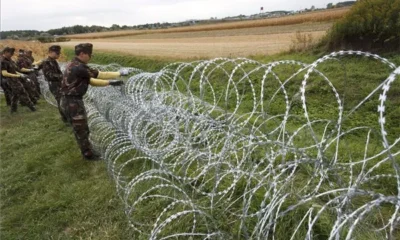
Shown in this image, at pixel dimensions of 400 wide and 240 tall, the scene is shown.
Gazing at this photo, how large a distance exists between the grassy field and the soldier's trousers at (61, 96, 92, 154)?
0.44 meters

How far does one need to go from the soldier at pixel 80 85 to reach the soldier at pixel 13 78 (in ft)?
18.4

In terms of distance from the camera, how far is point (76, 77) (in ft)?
21.4

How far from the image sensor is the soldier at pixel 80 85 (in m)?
6.42

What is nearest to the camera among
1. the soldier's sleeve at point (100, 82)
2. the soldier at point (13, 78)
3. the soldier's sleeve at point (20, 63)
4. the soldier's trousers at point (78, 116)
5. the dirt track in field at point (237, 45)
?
the soldier's sleeve at point (100, 82)

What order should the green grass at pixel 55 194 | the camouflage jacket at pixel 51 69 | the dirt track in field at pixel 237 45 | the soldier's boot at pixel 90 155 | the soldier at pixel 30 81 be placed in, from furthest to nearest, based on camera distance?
the dirt track in field at pixel 237 45 < the soldier at pixel 30 81 < the camouflage jacket at pixel 51 69 < the soldier's boot at pixel 90 155 < the green grass at pixel 55 194

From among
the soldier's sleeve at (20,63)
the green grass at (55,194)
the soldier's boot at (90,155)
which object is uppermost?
the soldier's sleeve at (20,63)

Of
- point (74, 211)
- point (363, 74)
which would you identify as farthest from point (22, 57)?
point (363, 74)

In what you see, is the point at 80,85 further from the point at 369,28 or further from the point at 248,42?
the point at 248,42

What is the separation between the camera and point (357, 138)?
6.99 m

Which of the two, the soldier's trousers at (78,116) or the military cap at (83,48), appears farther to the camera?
the soldier's trousers at (78,116)

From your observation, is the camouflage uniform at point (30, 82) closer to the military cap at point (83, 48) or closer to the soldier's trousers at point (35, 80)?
the soldier's trousers at point (35, 80)

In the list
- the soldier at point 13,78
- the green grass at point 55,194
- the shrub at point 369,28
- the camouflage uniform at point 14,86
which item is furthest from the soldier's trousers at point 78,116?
the shrub at point 369,28

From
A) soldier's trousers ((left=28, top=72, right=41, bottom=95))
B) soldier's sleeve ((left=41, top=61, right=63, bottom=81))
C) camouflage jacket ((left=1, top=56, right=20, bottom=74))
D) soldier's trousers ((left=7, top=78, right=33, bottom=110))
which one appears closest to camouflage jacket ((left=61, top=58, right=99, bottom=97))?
soldier's sleeve ((left=41, top=61, right=63, bottom=81))

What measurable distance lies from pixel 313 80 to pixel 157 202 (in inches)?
270
